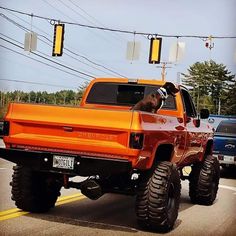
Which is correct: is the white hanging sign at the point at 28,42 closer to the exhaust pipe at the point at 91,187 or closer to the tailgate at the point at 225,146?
the exhaust pipe at the point at 91,187

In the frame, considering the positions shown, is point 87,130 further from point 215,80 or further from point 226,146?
point 226,146

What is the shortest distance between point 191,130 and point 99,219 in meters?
1.85

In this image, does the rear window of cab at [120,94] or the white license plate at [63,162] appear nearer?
the white license plate at [63,162]

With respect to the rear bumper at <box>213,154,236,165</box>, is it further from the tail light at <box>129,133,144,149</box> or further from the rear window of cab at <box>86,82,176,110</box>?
the tail light at <box>129,133,144,149</box>

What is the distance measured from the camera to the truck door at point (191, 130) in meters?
6.39

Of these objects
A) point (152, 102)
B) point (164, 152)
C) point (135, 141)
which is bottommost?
point (164, 152)

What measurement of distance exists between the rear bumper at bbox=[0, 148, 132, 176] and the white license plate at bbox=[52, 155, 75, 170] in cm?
2

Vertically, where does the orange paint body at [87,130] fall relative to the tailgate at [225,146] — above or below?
above

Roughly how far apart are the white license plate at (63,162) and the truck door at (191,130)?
2062 millimetres

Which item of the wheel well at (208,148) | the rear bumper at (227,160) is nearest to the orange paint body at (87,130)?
the wheel well at (208,148)

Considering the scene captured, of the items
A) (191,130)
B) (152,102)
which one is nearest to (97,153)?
(152,102)

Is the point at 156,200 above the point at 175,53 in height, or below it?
below

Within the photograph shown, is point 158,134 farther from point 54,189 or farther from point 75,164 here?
point 54,189

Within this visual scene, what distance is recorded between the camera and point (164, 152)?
5543mm
